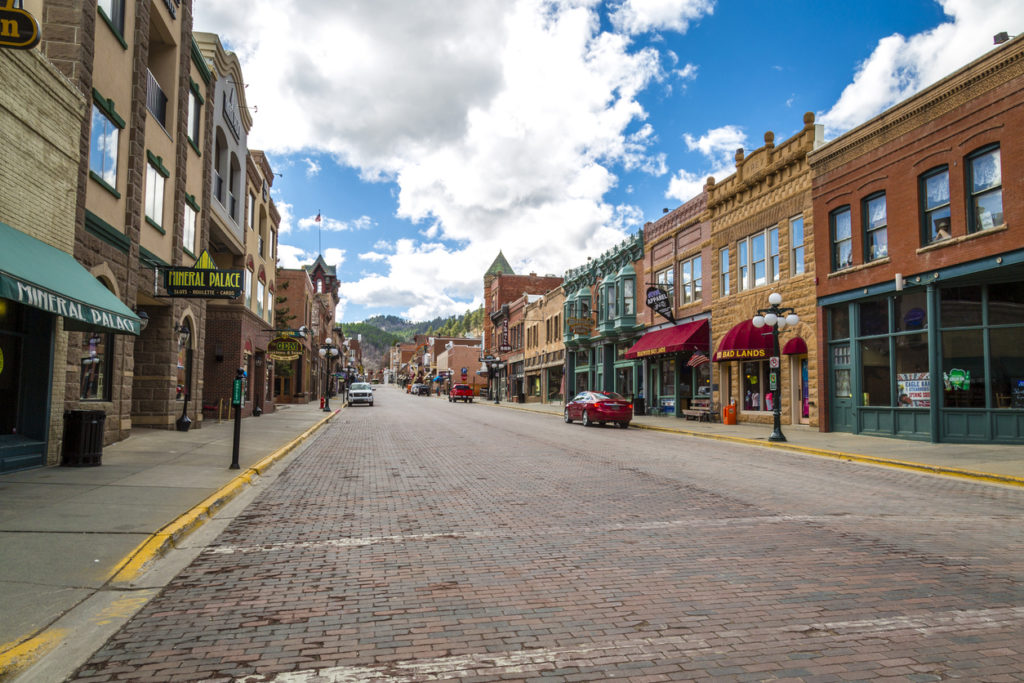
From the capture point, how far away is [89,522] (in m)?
7.15

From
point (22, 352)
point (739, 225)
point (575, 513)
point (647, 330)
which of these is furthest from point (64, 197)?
point (647, 330)

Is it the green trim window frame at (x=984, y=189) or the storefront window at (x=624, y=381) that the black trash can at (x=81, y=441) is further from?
the storefront window at (x=624, y=381)

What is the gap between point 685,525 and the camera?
7.48 m

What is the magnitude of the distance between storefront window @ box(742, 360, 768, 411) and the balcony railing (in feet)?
69.4

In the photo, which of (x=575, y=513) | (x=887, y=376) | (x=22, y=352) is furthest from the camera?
(x=887, y=376)

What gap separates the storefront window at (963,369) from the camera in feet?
53.9

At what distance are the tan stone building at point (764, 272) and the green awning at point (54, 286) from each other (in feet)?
57.9

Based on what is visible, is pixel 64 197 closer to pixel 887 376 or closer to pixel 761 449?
pixel 761 449

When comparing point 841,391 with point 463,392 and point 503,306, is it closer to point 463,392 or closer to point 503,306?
point 463,392

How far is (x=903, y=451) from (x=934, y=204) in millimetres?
6842

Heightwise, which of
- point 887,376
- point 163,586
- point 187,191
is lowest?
point 163,586

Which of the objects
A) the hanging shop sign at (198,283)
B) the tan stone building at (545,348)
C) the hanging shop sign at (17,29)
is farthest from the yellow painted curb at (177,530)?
the tan stone building at (545,348)

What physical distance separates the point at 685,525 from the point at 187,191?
59.0ft

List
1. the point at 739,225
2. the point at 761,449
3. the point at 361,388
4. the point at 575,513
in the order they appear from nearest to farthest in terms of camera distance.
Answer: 1. the point at 575,513
2. the point at 761,449
3. the point at 739,225
4. the point at 361,388
